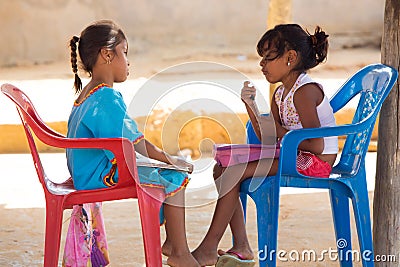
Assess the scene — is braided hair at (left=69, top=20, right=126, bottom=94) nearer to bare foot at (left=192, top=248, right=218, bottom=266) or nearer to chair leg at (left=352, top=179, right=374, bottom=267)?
bare foot at (left=192, top=248, right=218, bottom=266)

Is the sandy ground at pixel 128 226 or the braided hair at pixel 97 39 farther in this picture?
the sandy ground at pixel 128 226

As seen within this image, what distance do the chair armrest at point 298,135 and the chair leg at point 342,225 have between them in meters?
0.40

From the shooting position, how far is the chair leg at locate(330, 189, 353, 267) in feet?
11.5

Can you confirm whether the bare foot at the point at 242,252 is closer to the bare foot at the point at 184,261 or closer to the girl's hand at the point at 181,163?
the bare foot at the point at 184,261

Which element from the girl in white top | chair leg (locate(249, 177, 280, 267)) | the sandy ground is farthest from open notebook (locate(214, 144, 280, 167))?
the sandy ground

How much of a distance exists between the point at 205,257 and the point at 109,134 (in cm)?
67

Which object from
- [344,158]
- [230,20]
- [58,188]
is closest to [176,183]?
[58,188]

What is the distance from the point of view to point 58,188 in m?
3.26

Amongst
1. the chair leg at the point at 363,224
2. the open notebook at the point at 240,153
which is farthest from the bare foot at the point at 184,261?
the chair leg at the point at 363,224

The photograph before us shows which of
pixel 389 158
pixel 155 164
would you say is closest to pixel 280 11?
pixel 389 158

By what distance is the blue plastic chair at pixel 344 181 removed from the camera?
319 cm

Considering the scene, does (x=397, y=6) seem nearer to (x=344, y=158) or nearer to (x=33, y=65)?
(x=344, y=158)

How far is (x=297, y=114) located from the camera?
11.5ft

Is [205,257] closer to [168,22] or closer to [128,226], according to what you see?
[128,226]
